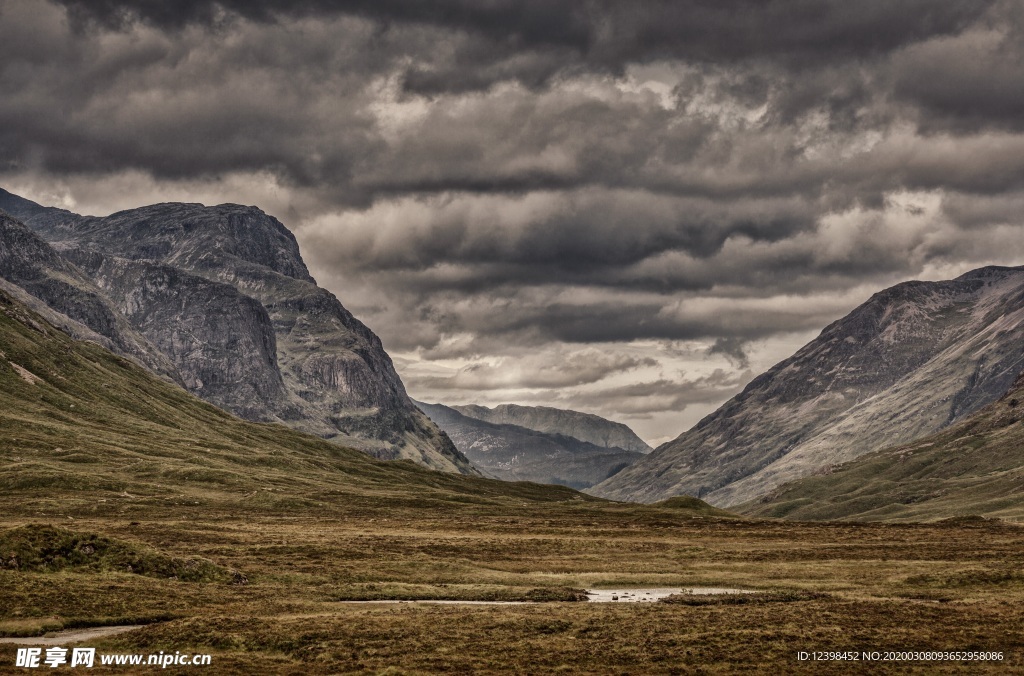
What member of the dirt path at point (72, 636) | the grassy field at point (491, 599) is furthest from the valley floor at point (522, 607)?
the dirt path at point (72, 636)

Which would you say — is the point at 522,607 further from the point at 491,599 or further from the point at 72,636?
the point at 72,636

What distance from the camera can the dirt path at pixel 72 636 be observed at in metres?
53.8

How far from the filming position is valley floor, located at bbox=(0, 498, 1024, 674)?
5234cm

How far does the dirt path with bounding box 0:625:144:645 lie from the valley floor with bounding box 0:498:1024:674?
110 centimetres

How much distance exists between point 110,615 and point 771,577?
6329cm

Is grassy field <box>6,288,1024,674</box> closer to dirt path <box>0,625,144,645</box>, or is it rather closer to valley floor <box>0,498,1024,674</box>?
valley floor <box>0,498,1024,674</box>

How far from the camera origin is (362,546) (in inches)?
4579

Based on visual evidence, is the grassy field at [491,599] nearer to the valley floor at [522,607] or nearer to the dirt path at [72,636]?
the valley floor at [522,607]

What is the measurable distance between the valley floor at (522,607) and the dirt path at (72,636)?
43.3 inches

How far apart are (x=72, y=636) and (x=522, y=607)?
103 ft

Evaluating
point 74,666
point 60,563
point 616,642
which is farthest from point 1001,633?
point 60,563

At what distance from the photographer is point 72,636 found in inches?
2216

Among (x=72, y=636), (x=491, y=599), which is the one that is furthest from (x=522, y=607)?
(x=72, y=636)

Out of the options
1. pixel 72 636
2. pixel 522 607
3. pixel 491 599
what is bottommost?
pixel 491 599
